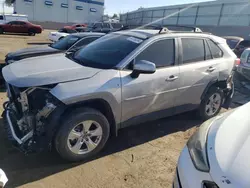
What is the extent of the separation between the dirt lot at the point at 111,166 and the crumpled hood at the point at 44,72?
1.10m

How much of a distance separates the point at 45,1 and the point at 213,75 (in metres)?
53.4

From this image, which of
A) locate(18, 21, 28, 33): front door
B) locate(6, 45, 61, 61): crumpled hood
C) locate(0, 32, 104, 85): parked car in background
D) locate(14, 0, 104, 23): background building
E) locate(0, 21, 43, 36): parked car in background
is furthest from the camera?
locate(14, 0, 104, 23): background building

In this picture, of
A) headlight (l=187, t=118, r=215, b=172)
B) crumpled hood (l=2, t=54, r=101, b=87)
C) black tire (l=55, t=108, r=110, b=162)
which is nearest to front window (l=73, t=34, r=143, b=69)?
crumpled hood (l=2, t=54, r=101, b=87)

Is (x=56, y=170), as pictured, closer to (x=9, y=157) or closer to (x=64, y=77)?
(x=9, y=157)

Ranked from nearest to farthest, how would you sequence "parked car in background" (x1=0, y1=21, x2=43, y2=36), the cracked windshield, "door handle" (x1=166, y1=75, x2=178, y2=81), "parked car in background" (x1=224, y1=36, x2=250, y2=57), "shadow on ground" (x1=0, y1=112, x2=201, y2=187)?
the cracked windshield, "shadow on ground" (x1=0, y1=112, x2=201, y2=187), "door handle" (x1=166, y1=75, x2=178, y2=81), "parked car in background" (x1=224, y1=36, x2=250, y2=57), "parked car in background" (x1=0, y1=21, x2=43, y2=36)

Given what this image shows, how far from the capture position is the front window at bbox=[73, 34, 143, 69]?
3.62m

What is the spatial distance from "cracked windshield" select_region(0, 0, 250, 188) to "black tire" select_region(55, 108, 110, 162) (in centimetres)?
1

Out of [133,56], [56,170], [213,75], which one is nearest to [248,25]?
[213,75]

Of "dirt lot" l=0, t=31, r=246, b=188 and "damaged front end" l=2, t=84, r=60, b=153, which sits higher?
"damaged front end" l=2, t=84, r=60, b=153

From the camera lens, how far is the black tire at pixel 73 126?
3.06 metres

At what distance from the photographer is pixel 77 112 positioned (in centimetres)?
313

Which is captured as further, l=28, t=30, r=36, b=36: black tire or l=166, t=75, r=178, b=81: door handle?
l=28, t=30, r=36, b=36: black tire

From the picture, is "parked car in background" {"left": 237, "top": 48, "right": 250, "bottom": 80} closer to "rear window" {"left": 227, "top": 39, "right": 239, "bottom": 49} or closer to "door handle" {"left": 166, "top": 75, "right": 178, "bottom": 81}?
"door handle" {"left": 166, "top": 75, "right": 178, "bottom": 81}

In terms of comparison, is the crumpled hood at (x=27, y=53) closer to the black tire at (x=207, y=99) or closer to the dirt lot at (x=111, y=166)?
the dirt lot at (x=111, y=166)
